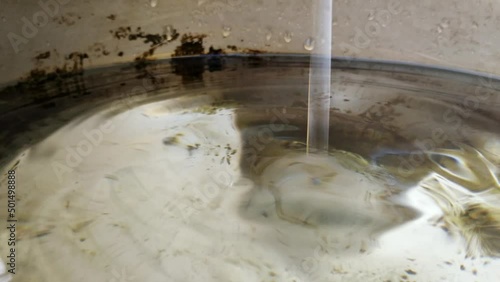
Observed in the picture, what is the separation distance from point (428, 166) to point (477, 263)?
173mm

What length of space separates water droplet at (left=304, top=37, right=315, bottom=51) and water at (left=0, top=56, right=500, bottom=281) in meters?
0.07

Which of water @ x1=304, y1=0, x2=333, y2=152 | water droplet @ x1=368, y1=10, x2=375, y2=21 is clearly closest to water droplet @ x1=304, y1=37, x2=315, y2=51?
water @ x1=304, y1=0, x2=333, y2=152

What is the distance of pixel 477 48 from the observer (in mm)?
824

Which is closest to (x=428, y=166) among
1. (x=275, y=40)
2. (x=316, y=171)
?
(x=316, y=171)

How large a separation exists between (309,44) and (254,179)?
39 cm

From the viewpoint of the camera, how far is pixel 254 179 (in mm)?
580

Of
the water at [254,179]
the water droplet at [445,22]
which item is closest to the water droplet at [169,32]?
the water at [254,179]

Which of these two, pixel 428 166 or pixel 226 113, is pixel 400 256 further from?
pixel 226 113

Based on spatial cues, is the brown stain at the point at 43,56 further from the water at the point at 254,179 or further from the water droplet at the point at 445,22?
the water droplet at the point at 445,22

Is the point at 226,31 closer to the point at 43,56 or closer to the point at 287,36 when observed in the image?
the point at 287,36

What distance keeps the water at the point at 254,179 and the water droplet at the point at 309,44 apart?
0.07m

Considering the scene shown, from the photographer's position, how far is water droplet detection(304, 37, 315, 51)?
88cm

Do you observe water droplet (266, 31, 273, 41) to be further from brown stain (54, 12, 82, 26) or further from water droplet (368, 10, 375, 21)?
brown stain (54, 12, 82, 26)

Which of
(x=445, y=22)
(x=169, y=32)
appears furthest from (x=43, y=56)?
(x=445, y=22)
